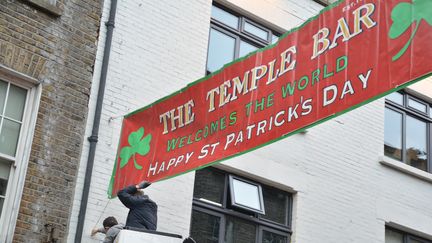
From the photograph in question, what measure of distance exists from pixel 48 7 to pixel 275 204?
5084 mm

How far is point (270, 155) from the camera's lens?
12.6 metres

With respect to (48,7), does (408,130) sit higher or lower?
higher

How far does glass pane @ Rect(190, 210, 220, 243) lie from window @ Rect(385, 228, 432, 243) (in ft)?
13.2

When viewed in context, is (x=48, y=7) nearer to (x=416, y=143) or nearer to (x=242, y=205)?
(x=242, y=205)

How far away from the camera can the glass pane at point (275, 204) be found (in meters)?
12.7

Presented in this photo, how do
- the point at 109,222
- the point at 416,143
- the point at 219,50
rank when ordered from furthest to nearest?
the point at 416,143, the point at 219,50, the point at 109,222

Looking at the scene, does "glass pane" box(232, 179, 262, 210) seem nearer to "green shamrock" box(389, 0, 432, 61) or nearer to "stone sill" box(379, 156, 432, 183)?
"stone sill" box(379, 156, 432, 183)

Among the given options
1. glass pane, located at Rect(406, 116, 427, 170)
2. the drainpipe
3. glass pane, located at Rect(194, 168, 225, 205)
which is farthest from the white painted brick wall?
glass pane, located at Rect(406, 116, 427, 170)

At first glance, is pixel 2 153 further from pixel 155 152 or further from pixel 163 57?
pixel 163 57

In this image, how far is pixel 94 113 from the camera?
1058 cm

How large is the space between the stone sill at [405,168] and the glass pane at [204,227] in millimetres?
3991

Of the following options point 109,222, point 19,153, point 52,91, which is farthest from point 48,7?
point 109,222

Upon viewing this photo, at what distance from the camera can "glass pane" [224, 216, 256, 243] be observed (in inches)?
472

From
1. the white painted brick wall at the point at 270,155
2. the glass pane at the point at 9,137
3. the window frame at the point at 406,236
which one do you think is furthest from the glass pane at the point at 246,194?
the glass pane at the point at 9,137
